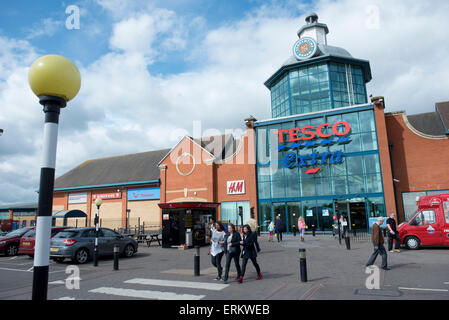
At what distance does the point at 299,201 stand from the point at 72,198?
1177 inches

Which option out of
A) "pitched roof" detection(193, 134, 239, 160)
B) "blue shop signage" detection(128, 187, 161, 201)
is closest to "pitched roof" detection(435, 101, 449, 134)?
"pitched roof" detection(193, 134, 239, 160)

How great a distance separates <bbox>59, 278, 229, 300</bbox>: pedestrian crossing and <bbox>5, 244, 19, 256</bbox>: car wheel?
38.7 ft

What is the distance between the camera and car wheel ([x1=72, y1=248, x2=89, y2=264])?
12.8 m

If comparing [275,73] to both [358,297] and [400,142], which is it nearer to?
[400,142]

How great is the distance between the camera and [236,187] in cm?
2981

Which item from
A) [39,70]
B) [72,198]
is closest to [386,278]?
[39,70]

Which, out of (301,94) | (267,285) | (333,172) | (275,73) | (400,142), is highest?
(275,73)

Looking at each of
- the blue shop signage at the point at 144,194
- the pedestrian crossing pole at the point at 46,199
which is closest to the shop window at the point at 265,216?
the blue shop signage at the point at 144,194

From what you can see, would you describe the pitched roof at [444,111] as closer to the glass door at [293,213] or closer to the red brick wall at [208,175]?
the glass door at [293,213]

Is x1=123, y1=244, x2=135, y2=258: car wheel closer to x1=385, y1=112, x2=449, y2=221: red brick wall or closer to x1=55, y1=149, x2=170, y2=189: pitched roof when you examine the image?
x1=55, y1=149, x2=170, y2=189: pitched roof

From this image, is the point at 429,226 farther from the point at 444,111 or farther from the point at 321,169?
the point at 444,111

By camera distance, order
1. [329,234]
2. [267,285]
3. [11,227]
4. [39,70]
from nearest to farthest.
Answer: [39,70]
[267,285]
[329,234]
[11,227]

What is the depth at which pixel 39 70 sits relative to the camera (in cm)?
289

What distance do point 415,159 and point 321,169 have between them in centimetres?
736
